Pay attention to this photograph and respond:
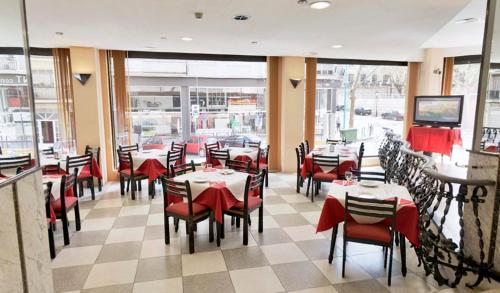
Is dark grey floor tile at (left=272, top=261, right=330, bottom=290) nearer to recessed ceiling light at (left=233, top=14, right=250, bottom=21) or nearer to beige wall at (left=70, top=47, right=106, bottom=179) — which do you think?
recessed ceiling light at (left=233, top=14, right=250, bottom=21)

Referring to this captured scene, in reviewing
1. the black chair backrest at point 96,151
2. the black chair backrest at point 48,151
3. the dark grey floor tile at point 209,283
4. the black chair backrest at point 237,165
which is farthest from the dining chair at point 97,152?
the dark grey floor tile at point 209,283

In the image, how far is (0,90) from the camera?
203 cm

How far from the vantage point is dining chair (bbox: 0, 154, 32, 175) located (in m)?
2.37

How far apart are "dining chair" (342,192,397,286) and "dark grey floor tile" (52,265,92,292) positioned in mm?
2749

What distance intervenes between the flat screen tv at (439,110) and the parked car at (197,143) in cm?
528

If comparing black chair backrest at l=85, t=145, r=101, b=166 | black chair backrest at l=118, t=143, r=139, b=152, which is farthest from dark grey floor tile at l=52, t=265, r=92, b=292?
black chair backrest at l=118, t=143, r=139, b=152

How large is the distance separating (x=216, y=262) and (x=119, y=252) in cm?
124

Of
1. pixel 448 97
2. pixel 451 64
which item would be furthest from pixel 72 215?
pixel 451 64

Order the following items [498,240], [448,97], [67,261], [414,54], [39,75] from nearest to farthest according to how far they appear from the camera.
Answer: [498,240] < [67,261] < [39,75] < [448,97] < [414,54]

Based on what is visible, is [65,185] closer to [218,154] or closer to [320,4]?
[218,154]

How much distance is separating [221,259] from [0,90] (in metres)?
2.67

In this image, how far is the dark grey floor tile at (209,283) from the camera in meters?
3.01

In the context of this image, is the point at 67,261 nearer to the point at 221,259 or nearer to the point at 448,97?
the point at 221,259
